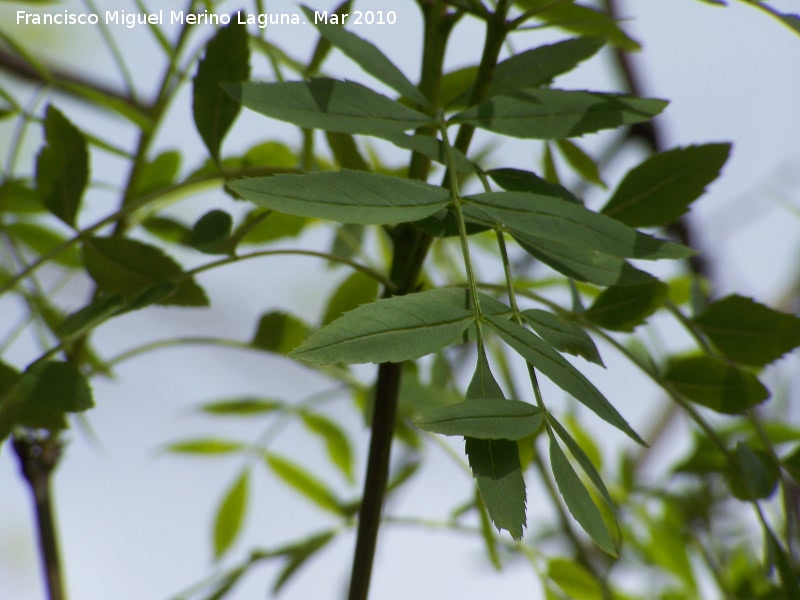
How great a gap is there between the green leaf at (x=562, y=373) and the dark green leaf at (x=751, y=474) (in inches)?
4.7

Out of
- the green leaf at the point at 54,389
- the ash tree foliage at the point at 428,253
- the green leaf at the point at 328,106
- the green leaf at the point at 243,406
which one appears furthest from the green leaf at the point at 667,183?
the green leaf at the point at 243,406

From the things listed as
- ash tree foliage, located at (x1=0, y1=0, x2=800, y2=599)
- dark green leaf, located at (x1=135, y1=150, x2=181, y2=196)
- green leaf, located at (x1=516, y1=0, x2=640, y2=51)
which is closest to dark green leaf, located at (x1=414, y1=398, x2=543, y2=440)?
ash tree foliage, located at (x1=0, y1=0, x2=800, y2=599)

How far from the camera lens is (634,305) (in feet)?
1.16

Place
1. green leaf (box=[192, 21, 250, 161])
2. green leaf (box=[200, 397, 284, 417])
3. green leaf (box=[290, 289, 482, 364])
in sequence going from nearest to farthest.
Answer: green leaf (box=[290, 289, 482, 364]) < green leaf (box=[192, 21, 250, 161]) < green leaf (box=[200, 397, 284, 417])

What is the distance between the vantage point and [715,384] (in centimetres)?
35

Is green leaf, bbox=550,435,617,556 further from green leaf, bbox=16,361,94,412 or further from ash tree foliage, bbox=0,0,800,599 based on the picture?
green leaf, bbox=16,361,94,412

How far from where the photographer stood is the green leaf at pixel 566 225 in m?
0.26

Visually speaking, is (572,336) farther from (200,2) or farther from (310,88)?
(200,2)

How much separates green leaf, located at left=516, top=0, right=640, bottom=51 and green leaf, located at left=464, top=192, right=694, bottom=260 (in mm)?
135

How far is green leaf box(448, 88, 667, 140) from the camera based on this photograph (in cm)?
29

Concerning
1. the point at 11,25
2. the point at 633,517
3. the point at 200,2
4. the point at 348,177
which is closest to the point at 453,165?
the point at 348,177

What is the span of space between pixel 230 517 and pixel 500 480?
17.3 inches

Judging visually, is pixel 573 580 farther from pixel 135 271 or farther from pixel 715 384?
pixel 135 271

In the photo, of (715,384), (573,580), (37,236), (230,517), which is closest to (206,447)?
(230,517)
